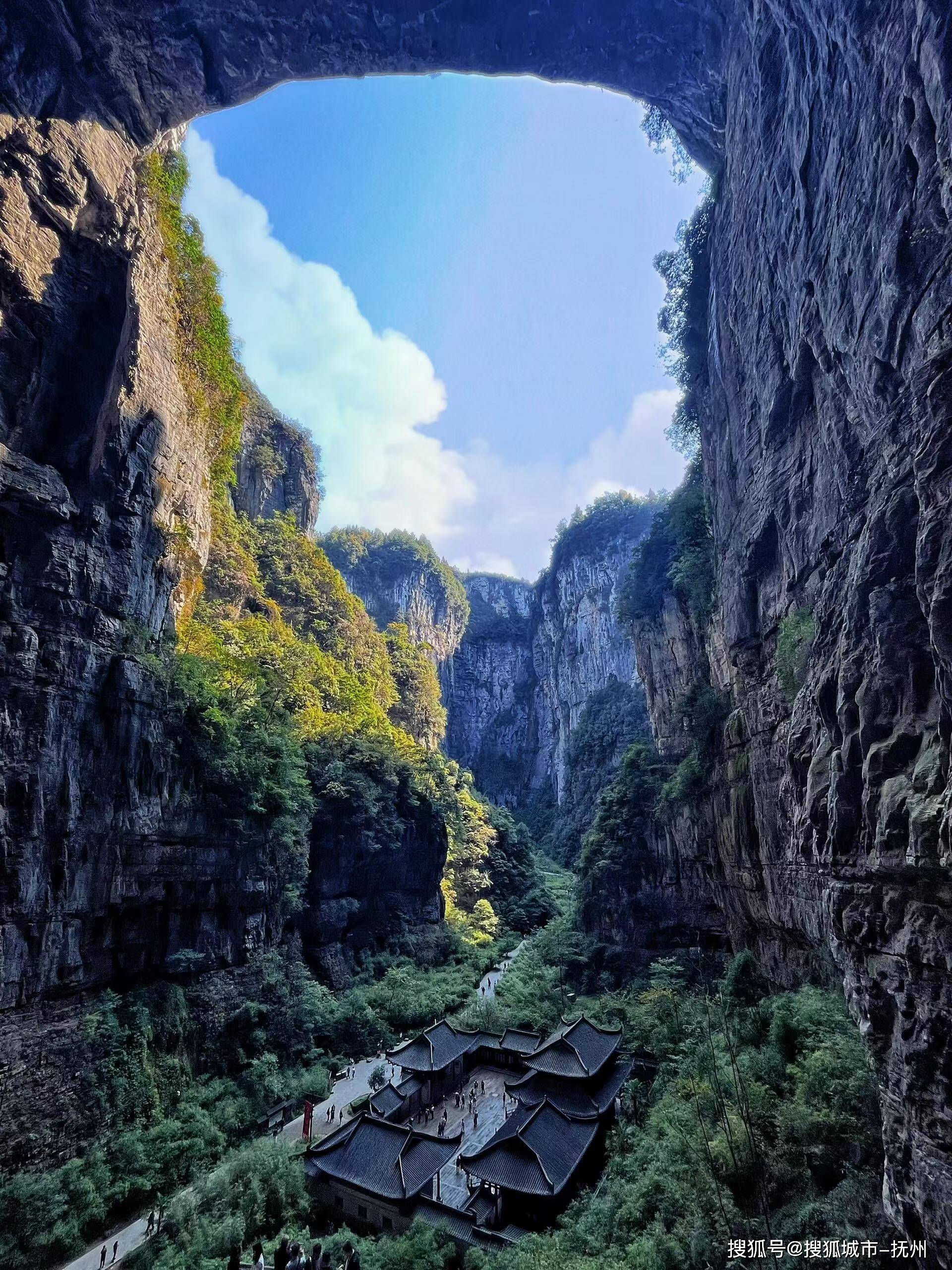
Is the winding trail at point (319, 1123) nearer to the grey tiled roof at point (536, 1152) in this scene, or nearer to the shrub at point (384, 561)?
the grey tiled roof at point (536, 1152)

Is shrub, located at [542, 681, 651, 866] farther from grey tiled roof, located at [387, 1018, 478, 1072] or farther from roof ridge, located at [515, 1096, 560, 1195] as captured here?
roof ridge, located at [515, 1096, 560, 1195]

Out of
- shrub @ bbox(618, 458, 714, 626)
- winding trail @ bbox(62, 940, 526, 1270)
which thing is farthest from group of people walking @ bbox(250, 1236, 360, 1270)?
shrub @ bbox(618, 458, 714, 626)

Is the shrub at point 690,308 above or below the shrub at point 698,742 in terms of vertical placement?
above

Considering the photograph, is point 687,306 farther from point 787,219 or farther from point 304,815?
point 304,815

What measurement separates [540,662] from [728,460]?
185ft

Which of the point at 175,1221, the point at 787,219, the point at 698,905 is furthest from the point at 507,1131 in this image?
the point at 787,219

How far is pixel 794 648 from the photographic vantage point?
10.5 m

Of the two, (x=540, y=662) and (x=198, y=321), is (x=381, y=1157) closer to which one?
(x=198, y=321)

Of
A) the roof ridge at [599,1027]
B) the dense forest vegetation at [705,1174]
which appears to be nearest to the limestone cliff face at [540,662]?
the roof ridge at [599,1027]

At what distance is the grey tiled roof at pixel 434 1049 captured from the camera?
53.3 feet

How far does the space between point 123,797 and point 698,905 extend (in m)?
17.5

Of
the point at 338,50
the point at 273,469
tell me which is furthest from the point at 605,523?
the point at 338,50

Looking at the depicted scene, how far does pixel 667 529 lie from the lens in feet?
83.5

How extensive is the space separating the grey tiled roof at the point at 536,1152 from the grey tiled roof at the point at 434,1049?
10.9 feet
